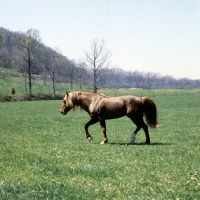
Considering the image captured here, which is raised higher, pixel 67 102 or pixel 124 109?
pixel 67 102

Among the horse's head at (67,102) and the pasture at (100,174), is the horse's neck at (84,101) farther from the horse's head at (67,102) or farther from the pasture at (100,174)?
the pasture at (100,174)

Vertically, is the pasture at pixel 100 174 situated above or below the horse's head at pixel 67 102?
below

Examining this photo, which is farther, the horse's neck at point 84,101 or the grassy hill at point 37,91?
the grassy hill at point 37,91

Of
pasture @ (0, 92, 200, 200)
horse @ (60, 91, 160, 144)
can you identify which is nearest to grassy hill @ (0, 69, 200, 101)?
horse @ (60, 91, 160, 144)

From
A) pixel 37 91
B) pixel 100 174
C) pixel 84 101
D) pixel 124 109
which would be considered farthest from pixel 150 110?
pixel 37 91

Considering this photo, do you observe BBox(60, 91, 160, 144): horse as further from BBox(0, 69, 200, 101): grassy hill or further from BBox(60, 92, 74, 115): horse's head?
BBox(0, 69, 200, 101): grassy hill

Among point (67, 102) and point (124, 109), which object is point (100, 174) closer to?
point (124, 109)

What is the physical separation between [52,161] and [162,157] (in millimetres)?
3233

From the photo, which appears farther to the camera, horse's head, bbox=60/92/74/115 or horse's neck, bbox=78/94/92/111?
horse's head, bbox=60/92/74/115

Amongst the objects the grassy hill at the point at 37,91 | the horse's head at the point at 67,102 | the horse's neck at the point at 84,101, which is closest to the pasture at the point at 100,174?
the horse's neck at the point at 84,101

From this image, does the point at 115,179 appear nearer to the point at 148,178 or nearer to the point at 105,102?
the point at 148,178

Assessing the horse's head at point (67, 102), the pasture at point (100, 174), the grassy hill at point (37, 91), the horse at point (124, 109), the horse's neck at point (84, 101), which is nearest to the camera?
the pasture at point (100, 174)

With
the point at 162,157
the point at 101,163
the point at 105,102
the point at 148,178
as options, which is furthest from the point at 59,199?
the point at 105,102

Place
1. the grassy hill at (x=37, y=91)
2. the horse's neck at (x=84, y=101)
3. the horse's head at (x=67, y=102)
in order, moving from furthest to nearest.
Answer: the grassy hill at (x=37, y=91)
the horse's head at (x=67, y=102)
the horse's neck at (x=84, y=101)
